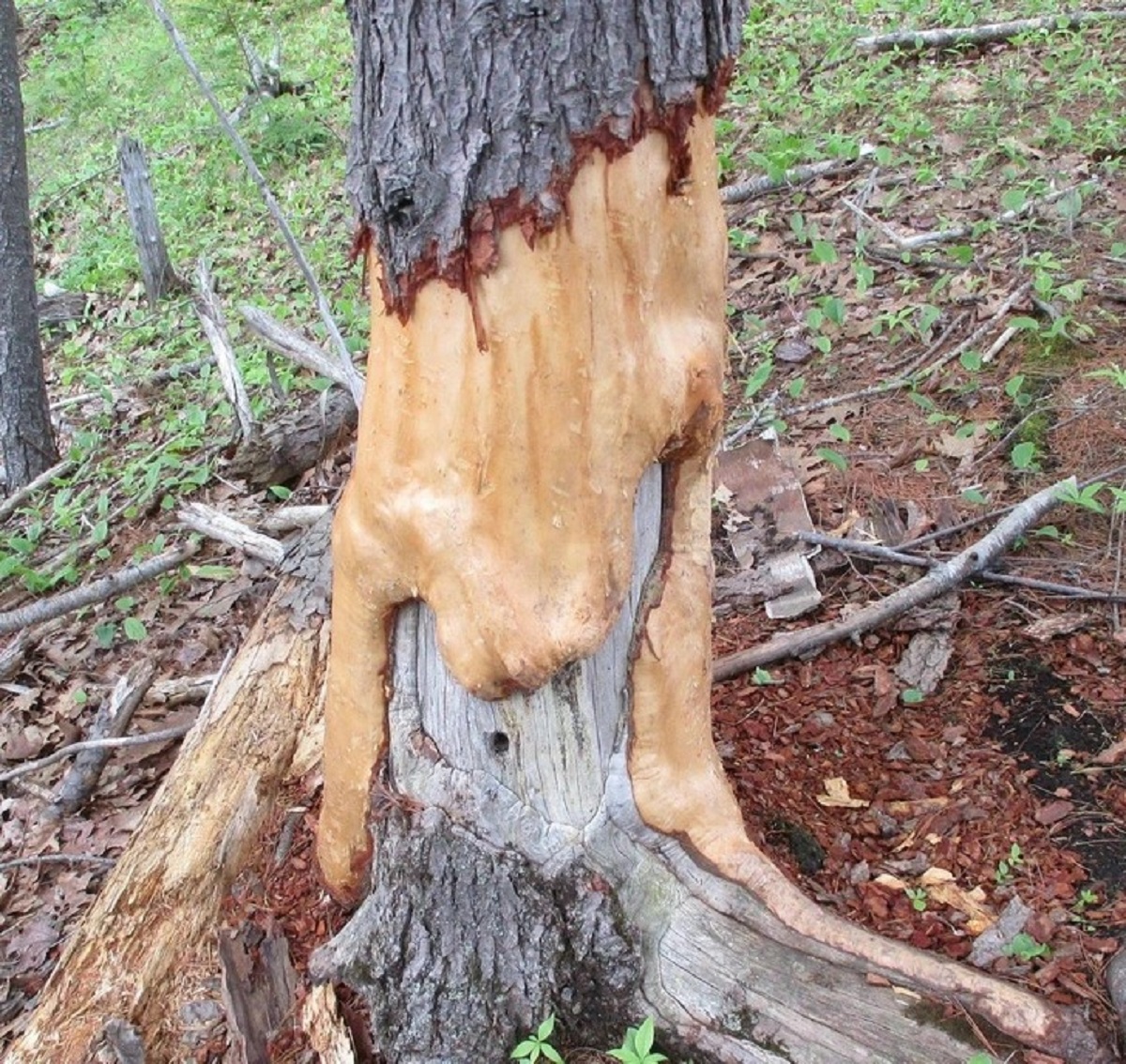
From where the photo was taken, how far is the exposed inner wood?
1794 mm

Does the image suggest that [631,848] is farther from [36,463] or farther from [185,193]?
[185,193]

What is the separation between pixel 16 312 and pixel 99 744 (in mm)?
3121

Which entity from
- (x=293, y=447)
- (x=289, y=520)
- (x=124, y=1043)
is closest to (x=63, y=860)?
(x=124, y=1043)

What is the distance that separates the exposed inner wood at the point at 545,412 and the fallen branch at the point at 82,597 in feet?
8.67

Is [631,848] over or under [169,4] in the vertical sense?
under

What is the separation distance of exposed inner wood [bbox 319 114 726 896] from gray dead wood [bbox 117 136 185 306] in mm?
6282

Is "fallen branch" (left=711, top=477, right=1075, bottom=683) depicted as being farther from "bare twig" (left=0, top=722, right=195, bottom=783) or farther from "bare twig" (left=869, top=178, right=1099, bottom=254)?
"bare twig" (left=869, top=178, right=1099, bottom=254)

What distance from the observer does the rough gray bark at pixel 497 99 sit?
169 centimetres

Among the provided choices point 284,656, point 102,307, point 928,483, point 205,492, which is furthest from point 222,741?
point 102,307

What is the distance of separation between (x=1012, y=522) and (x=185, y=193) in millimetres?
7597

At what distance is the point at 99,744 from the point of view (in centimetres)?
354

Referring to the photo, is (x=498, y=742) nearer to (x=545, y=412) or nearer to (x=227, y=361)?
(x=545, y=412)

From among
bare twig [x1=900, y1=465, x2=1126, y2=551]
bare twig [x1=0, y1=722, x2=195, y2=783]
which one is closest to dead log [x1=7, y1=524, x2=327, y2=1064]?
bare twig [x1=0, y1=722, x2=195, y2=783]

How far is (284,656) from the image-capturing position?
3.23 meters
